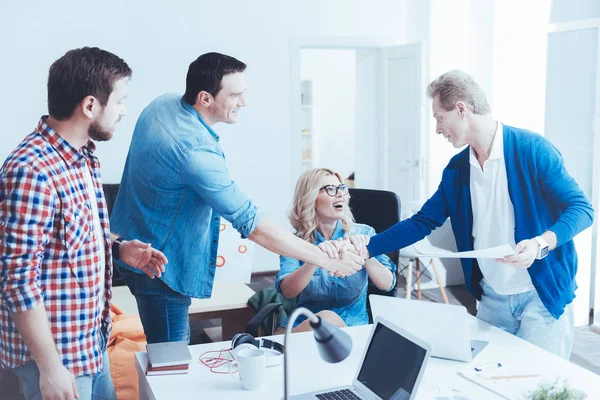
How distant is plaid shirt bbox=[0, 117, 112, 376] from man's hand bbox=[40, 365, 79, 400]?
6 cm

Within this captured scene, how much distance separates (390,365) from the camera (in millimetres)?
1783

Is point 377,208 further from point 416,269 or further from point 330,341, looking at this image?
point 416,269

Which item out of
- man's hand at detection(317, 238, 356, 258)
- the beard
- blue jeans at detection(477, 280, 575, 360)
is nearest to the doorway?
man's hand at detection(317, 238, 356, 258)

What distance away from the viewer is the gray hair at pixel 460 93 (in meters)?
2.38

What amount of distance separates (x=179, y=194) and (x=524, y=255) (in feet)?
3.67

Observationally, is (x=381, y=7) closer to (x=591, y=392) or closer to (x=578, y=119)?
(x=578, y=119)

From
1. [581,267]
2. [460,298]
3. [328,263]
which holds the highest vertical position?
[328,263]

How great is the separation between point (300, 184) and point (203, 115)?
0.75 meters

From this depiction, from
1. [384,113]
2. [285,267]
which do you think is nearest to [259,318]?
[285,267]

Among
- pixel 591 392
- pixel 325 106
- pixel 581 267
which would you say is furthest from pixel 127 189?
pixel 325 106

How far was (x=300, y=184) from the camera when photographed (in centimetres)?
298

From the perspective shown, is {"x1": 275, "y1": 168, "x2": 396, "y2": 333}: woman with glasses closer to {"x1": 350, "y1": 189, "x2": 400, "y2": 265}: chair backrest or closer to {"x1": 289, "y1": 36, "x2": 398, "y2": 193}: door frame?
{"x1": 350, "y1": 189, "x2": 400, "y2": 265}: chair backrest

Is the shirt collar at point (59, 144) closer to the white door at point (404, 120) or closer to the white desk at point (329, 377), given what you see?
the white desk at point (329, 377)

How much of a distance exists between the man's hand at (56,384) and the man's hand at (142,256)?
500 mm
